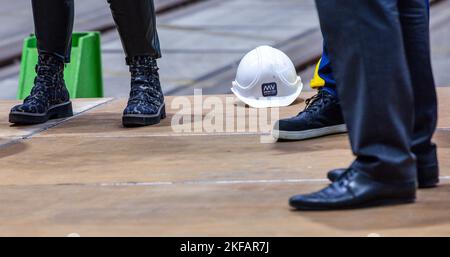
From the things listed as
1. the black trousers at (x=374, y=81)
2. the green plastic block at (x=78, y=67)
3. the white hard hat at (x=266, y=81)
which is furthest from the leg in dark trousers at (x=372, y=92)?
the green plastic block at (x=78, y=67)

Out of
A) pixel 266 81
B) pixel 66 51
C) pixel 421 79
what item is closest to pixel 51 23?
pixel 66 51

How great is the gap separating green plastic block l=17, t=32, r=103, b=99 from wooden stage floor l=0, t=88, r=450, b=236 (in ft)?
3.41

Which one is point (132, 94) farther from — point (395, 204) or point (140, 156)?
point (395, 204)

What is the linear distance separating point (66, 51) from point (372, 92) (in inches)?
59.4

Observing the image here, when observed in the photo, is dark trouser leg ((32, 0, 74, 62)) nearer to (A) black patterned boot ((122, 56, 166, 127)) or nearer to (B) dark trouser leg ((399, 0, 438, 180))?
(A) black patterned boot ((122, 56, 166, 127))

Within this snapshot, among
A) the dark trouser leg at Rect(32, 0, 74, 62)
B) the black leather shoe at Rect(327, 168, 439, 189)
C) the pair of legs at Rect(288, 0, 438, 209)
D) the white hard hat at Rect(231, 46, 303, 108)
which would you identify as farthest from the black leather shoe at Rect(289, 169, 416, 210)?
the white hard hat at Rect(231, 46, 303, 108)

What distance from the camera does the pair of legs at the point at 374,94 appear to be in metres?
1.42

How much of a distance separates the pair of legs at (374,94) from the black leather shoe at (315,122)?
0.72 m

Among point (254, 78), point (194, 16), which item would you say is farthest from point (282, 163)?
point (194, 16)

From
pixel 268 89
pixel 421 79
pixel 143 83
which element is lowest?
pixel 268 89

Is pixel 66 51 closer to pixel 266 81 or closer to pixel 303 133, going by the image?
pixel 266 81

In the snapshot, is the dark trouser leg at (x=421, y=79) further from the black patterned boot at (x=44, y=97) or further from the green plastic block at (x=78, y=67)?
the green plastic block at (x=78, y=67)

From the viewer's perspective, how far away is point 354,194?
150cm

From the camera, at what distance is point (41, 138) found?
95.9 inches
